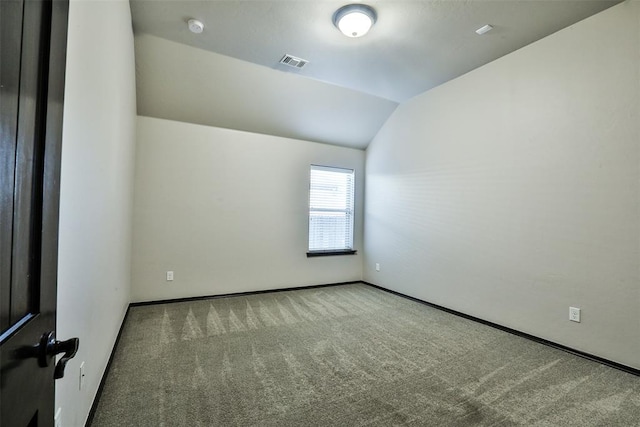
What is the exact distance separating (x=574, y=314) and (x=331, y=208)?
10.8ft

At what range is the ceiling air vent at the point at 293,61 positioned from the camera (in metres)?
3.24

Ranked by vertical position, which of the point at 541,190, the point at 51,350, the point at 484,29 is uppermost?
the point at 484,29

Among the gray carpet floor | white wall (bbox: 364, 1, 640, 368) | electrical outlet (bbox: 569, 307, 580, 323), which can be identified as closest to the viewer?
the gray carpet floor

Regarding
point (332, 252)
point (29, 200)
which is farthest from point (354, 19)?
point (332, 252)

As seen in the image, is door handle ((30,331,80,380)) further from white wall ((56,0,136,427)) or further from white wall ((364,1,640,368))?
white wall ((364,1,640,368))

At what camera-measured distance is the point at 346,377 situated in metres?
2.15

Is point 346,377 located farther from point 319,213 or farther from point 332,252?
point 319,213

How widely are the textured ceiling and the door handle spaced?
2641 mm

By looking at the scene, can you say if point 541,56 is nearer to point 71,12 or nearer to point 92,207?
point 71,12

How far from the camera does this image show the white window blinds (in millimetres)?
4855

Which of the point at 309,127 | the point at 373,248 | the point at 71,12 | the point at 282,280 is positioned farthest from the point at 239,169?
the point at 71,12

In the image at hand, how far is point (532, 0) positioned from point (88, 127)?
3213 mm

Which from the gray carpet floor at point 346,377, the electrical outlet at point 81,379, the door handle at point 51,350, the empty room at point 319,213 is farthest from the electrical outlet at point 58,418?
the door handle at point 51,350

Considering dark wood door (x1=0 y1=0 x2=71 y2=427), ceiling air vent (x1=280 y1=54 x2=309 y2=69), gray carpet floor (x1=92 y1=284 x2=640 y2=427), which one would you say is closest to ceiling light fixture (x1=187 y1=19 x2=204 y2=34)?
ceiling air vent (x1=280 y1=54 x2=309 y2=69)
